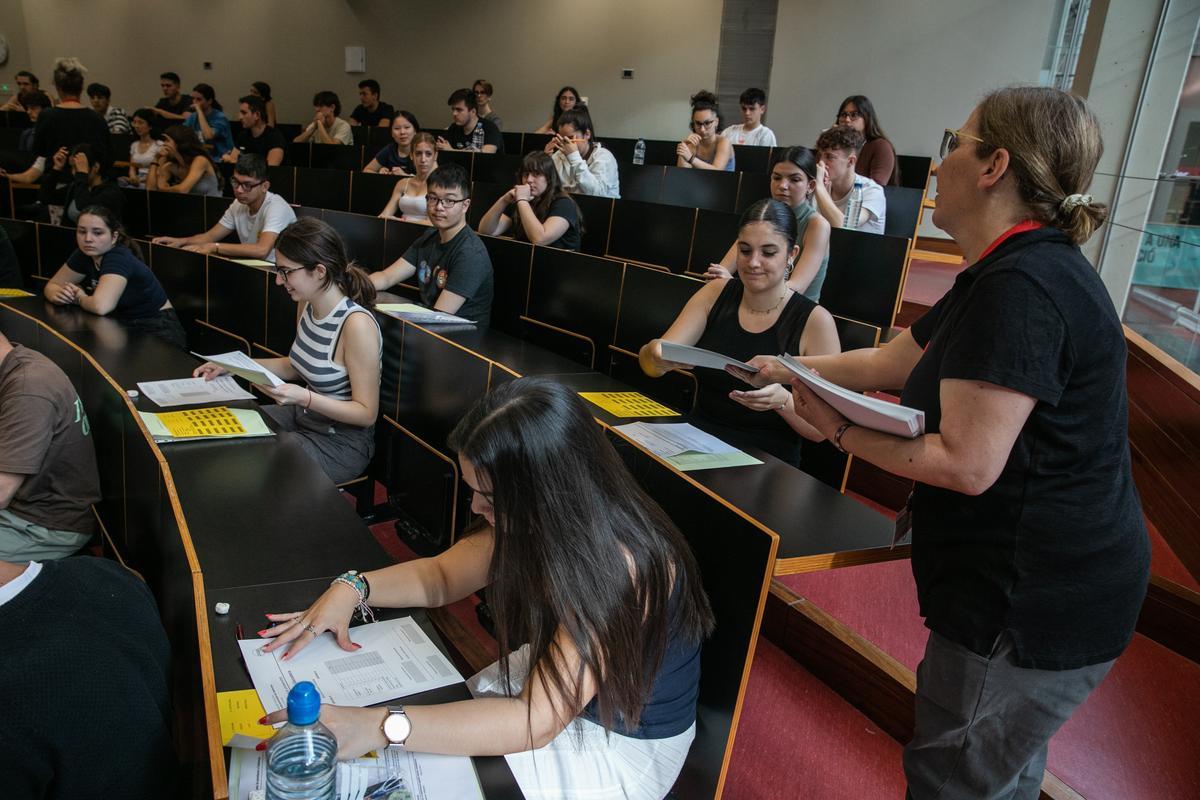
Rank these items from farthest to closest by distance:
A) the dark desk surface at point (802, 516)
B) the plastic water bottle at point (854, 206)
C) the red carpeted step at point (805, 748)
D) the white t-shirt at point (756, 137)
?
the white t-shirt at point (756, 137)
the plastic water bottle at point (854, 206)
the red carpeted step at point (805, 748)
the dark desk surface at point (802, 516)

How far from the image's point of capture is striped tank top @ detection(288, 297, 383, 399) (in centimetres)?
250

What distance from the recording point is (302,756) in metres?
0.90

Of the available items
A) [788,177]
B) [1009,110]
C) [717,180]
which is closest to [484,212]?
[717,180]

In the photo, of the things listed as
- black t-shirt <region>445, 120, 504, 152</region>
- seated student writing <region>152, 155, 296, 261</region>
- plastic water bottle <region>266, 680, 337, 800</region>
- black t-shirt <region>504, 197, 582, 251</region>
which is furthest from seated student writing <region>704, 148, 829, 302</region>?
black t-shirt <region>445, 120, 504, 152</region>

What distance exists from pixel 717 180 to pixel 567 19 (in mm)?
4523

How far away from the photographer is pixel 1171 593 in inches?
76.0

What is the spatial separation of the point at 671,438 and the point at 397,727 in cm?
107

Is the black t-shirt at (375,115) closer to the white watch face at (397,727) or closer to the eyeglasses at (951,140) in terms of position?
the eyeglasses at (951,140)

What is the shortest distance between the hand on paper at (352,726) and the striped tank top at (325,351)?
1614 mm

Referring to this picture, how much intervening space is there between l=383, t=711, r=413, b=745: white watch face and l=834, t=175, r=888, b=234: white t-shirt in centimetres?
303

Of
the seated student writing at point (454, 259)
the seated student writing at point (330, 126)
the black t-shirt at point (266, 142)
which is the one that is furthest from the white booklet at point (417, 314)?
the seated student writing at point (330, 126)

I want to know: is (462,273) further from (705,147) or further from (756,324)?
(705,147)

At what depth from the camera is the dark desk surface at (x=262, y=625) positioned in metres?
1.05

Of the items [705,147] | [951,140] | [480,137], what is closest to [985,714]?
[951,140]
